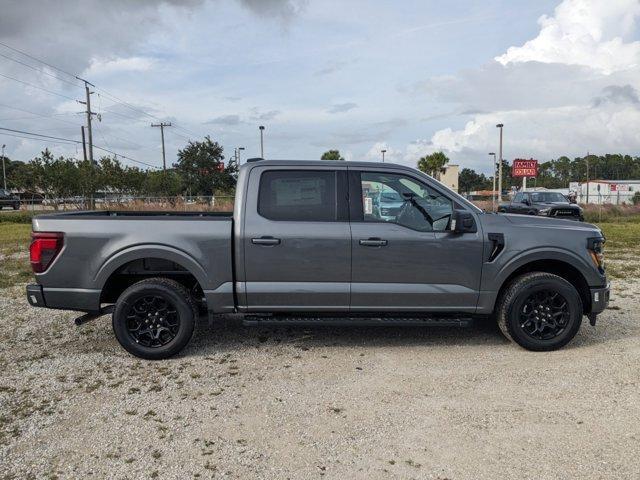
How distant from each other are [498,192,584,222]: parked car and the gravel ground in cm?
1589

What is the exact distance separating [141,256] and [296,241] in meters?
1.44

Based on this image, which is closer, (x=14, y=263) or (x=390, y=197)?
(x=390, y=197)

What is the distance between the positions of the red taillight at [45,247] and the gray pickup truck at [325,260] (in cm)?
1

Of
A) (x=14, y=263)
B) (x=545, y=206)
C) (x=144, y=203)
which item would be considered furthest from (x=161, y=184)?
(x=14, y=263)

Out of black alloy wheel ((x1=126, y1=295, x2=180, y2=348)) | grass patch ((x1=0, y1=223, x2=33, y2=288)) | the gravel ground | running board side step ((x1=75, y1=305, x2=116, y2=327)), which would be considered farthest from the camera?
grass patch ((x1=0, y1=223, x2=33, y2=288))

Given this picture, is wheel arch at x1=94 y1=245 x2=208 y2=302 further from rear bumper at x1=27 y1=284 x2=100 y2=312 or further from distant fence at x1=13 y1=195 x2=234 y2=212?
distant fence at x1=13 y1=195 x2=234 y2=212

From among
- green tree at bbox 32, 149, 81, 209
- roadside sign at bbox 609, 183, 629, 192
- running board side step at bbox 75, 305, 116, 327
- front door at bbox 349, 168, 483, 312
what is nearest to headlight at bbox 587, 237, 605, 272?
front door at bbox 349, 168, 483, 312

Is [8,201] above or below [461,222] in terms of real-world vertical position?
above

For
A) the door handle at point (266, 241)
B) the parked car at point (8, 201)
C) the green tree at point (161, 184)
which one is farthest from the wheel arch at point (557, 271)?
the parked car at point (8, 201)

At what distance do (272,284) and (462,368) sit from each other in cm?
188

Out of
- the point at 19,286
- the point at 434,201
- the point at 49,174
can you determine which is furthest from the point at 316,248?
the point at 49,174

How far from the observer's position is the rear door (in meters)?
4.70

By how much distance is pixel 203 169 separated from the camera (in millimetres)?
45656

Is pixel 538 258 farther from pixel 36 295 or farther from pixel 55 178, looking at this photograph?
pixel 55 178
